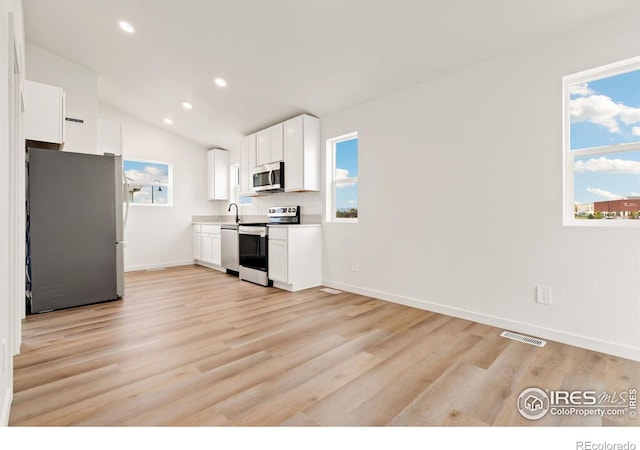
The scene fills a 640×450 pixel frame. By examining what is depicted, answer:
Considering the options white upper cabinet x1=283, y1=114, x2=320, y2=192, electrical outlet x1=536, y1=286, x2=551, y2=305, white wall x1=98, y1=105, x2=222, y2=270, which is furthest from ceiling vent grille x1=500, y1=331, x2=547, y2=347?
white wall x1=98, y1=105, x2=222, y2=270

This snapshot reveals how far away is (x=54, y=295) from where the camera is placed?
3.20 metres

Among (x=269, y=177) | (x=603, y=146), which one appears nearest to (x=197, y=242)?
(x=269, y=177)

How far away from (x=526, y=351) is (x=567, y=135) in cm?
167

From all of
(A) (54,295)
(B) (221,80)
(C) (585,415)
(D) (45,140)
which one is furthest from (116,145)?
(C) (585,415)

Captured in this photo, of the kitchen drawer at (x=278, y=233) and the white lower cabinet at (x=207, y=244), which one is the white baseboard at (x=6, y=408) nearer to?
the kitchen drawer at (x=278, y=233)

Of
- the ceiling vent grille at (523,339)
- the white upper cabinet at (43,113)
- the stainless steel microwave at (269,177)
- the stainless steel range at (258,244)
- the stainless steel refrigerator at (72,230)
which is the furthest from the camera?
the stainless steel microwave at (269,177)

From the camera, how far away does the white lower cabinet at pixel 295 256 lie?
4000 mm

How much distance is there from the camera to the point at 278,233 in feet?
13.6

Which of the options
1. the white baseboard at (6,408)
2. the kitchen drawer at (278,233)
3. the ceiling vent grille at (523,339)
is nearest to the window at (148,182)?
the kitchen drawer at (278,233)

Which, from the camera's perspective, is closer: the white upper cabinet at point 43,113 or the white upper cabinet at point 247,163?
the white upper cabinet at point 43,113

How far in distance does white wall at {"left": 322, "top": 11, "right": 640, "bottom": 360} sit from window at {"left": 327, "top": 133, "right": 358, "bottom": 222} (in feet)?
0.88

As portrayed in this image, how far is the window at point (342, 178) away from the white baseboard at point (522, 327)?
1100mm

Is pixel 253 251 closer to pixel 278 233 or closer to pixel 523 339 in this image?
pixel 278 233

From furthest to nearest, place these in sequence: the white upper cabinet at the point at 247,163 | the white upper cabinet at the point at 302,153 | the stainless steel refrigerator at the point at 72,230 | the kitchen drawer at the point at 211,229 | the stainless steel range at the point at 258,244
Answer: the kitchen drawer at the point at 211,229 < the white upper cabinet at the point at 247,163 < the stainless steel range at the point at 258,244 < the white upper cabinet at the point at 302,153 < the stainless steel refrigerator at the point at 72,230
